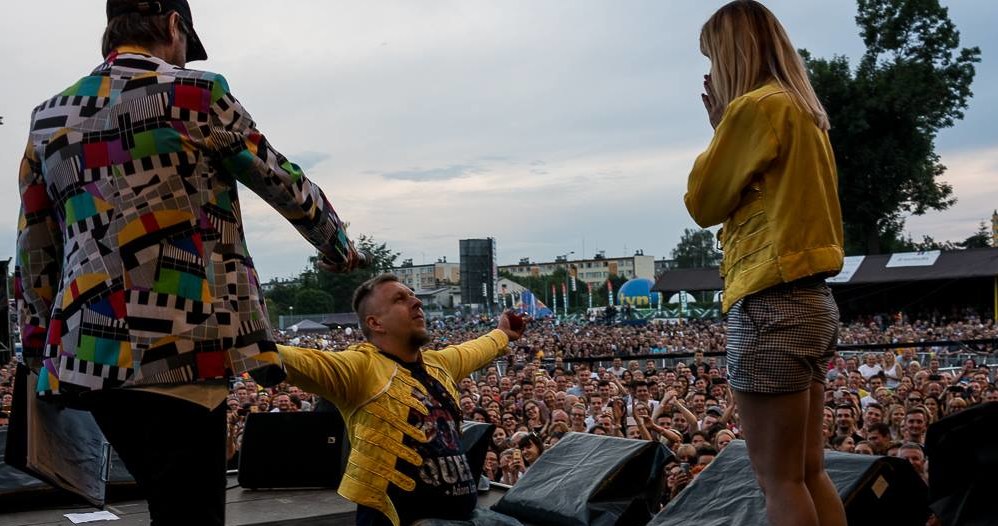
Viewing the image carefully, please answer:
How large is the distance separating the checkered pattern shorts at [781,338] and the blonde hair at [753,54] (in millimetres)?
416

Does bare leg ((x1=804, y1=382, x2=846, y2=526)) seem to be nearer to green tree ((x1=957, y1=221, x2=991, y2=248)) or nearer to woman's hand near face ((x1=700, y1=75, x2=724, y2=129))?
woman's hand near face ((x1=700, y1=75, x2=724, y2=129))

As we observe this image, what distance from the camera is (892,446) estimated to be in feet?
21.1

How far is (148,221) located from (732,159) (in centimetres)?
125

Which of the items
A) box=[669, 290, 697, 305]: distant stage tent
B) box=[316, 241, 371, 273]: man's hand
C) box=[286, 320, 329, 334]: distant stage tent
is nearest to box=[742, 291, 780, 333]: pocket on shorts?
box=[316, 241, 371, 273]: man's hand

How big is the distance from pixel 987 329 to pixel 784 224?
26.1 metres

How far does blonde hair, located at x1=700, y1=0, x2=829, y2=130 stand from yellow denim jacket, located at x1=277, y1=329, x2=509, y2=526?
5.39ft

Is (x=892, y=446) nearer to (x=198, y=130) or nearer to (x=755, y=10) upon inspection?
(x=755, y=10)

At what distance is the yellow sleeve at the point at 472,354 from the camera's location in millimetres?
3855

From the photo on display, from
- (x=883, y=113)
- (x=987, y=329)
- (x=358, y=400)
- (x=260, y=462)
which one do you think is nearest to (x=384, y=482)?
(x=358, y=400)

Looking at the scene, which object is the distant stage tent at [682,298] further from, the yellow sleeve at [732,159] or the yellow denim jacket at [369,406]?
the yellow sleeve at [732,159]

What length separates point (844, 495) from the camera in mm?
3289

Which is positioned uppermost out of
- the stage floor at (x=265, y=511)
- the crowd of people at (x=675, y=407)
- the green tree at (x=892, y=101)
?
the green tree at (x=892, y=101)

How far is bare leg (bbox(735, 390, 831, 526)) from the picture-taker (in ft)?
7.00

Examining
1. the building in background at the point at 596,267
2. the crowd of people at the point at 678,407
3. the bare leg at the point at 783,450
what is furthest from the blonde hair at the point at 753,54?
the building in background at the point at 596,267
